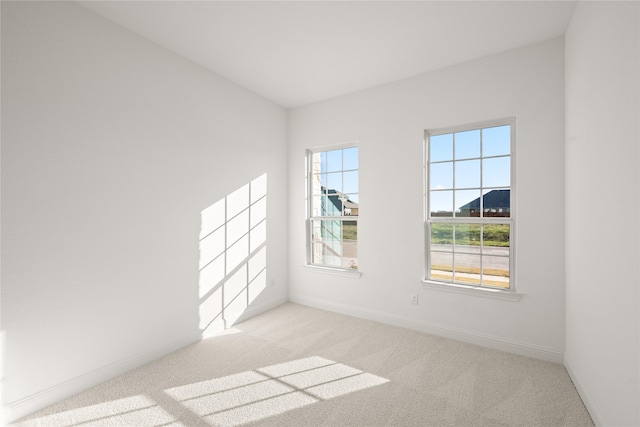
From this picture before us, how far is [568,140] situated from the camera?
97.7 inches

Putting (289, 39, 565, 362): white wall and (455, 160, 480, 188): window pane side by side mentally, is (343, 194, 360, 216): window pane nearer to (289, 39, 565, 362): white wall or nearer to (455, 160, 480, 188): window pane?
(289, 39, 565, 362): white wall

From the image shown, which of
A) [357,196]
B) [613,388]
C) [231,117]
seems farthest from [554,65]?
[231,117]

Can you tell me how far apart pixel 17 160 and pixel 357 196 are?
3.22 m

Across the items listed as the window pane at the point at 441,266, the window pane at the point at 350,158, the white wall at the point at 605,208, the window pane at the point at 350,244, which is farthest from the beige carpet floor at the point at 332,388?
the window pane at the point at 350,158

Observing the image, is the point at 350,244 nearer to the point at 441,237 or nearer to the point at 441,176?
the point at 441,237

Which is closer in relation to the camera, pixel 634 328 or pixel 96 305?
pixel 634 328

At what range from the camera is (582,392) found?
2.10 meters

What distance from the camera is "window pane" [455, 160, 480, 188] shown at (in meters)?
3.10

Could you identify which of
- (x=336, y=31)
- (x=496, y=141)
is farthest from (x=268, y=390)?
(x=496, y=141)

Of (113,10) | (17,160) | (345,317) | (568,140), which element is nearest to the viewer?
(17,160)

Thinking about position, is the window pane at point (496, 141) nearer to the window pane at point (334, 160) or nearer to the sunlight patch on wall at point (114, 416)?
the window pane at point (334, 160)

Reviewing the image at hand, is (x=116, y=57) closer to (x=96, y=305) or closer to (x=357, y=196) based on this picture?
(x=96, y=305)

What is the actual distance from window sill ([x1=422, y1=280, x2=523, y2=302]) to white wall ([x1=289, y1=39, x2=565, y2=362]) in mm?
58

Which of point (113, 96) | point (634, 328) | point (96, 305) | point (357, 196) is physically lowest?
point (96, 305)
